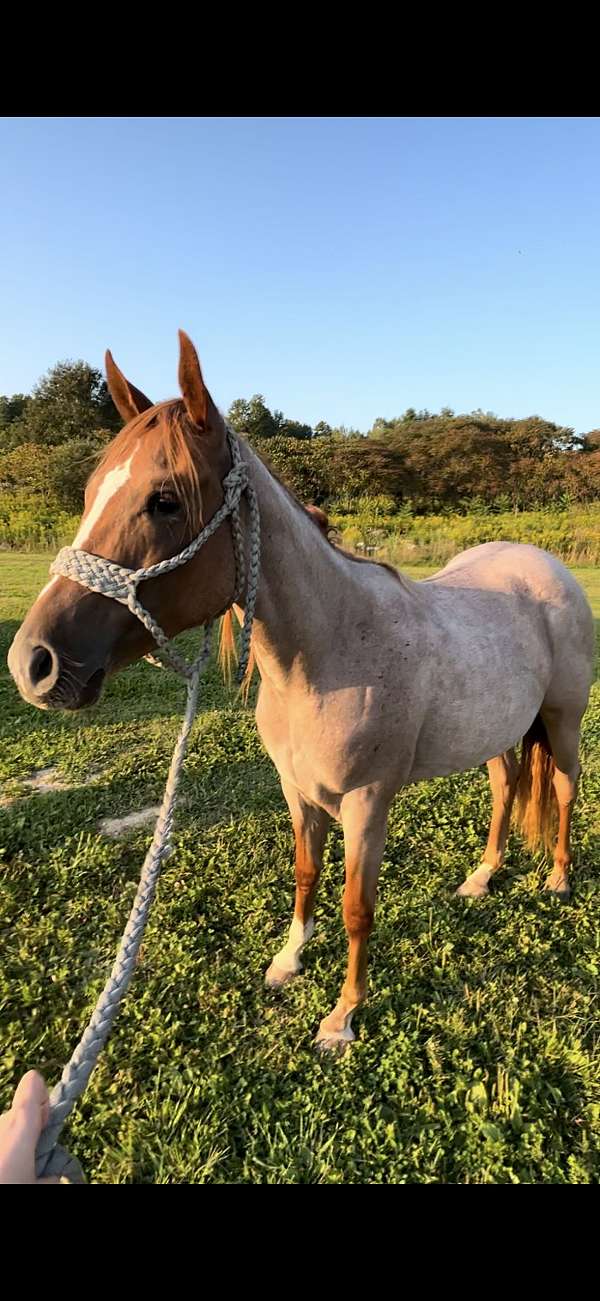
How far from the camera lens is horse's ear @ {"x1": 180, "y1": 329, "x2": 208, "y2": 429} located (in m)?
1.16

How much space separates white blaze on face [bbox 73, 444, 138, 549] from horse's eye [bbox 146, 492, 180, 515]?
7 centimetres

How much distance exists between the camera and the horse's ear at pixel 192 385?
45.8 inches

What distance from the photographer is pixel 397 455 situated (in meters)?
27.5

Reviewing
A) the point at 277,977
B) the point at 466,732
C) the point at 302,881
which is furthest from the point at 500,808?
the point at 277,977

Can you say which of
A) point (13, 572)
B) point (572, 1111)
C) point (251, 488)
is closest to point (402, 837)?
point (572, 1111)

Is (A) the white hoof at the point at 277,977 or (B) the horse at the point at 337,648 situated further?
(A) the white hoof at the point at 277,977

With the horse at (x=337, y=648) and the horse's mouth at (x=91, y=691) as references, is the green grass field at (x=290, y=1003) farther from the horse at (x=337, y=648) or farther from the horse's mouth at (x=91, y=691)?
the horse's mouth at (x=91, y=691)

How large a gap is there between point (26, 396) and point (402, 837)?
3875 centimetres

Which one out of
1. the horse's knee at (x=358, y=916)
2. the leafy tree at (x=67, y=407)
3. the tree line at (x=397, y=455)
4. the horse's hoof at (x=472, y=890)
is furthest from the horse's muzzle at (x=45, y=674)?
the leafy tree at (x=67, y=407)

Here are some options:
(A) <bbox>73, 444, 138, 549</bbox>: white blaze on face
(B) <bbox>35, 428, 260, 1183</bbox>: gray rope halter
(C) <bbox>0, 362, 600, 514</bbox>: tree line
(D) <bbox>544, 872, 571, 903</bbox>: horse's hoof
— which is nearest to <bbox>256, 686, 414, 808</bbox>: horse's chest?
(B) <bbox>35, 428, 260, 1183</bbox>: gray rope halter

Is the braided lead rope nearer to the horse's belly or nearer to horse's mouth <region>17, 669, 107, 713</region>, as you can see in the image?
horse's mouth <region>17, 669, 107, 713</region>

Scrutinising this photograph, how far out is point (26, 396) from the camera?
111ft

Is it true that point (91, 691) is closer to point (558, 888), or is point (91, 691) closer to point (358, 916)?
point (358, 916)

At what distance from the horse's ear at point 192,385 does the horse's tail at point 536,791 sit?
7.96ft
